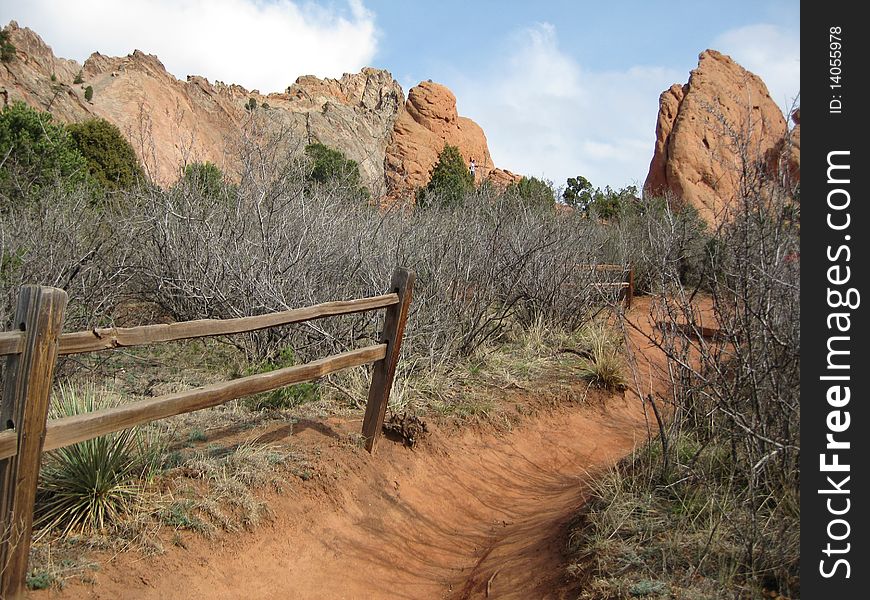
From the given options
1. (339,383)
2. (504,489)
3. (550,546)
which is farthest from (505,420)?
(550,546)

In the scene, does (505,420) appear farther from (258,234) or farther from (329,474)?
(258,234)

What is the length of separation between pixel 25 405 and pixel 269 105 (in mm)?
65963

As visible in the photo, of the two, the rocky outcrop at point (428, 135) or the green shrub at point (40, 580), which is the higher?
the rocky outcrop at point (428, 135)

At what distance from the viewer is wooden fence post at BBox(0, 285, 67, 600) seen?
272 cm

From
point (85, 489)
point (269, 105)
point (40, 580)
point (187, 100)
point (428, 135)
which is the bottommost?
point (40, 580)

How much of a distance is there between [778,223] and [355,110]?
7375 cm

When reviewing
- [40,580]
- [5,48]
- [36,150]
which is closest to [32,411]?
[40,580]

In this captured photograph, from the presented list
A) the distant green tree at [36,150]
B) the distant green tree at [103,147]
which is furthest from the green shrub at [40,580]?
the distant green tree at [103,147]

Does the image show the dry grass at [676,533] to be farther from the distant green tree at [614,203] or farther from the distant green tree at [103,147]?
the distant green tree at [103,147]

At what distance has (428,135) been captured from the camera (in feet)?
207

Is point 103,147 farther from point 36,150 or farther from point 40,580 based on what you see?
point 40,580

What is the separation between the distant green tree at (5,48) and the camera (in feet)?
112

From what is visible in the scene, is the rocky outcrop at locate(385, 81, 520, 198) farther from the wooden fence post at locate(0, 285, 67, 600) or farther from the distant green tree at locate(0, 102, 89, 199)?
the wooden fence post at locate(0, 285, 67, 600)

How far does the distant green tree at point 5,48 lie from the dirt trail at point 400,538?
38727 mm
